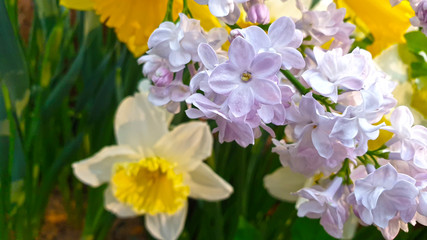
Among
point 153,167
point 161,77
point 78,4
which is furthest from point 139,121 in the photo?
point 161,77

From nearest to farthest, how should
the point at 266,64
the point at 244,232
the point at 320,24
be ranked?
the point at 266,64 → the point at 320,24 → the point at 244,232

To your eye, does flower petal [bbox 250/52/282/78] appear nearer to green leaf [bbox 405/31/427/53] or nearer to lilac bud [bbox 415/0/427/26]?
lilac bud [bbox 415/0/427/26]

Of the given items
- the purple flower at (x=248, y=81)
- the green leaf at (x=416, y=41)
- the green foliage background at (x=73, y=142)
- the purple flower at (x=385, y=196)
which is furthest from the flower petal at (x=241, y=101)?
the green leaf at (x=416, y=41)

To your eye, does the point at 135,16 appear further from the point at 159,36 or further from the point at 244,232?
the point at 244,232

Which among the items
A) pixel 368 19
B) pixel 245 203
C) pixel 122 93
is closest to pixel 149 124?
pixel 122 93

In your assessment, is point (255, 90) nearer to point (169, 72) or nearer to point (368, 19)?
point (169, 72)

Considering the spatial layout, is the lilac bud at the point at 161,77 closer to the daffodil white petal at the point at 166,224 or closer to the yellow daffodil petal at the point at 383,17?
the yellow daffodil petal at the point at 383,17
